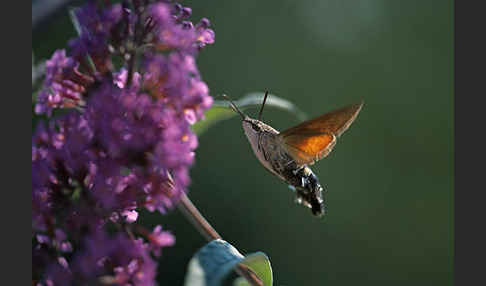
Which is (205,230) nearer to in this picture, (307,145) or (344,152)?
(307,145)

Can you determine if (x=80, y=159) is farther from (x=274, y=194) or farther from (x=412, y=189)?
(x=412, y=189)

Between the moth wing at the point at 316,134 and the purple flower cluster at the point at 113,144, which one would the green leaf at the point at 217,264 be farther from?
the moth wing at the point at 316,134

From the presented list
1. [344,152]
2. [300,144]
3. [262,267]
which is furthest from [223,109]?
[344,152]

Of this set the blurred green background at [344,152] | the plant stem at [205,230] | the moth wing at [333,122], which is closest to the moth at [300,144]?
the moth wing at [333,122]

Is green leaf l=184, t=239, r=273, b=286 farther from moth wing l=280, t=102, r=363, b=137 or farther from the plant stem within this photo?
moth wing l=280, t=102, r=363, b=137

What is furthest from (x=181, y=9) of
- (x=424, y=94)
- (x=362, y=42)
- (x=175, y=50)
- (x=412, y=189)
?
(x=362, y=42)
